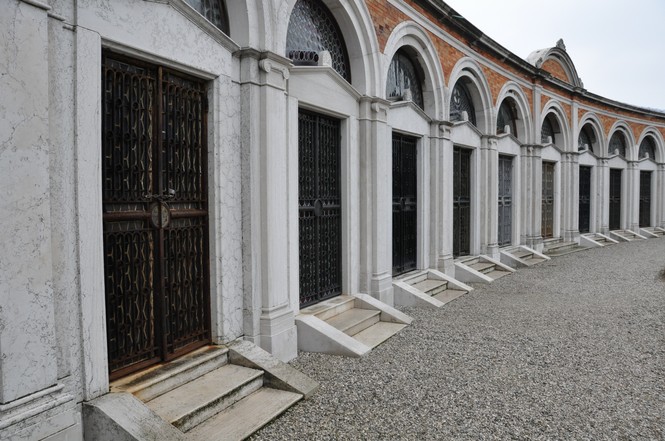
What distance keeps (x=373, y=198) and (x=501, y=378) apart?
3356 mm

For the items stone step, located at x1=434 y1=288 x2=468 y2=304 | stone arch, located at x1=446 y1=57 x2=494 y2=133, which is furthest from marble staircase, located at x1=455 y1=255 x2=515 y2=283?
stone arch, located at x1=446 y1=57 x2=494 y2=133

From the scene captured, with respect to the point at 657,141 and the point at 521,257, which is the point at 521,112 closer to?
the point at 521,257

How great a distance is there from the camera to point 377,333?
6.16 m

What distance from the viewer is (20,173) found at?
2.75 metres

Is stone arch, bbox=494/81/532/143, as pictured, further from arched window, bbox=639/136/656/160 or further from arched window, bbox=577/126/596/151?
arched window, bbox=639/136/656/160

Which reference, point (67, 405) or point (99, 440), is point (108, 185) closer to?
point (67, 405)

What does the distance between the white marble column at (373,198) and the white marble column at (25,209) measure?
4.73m

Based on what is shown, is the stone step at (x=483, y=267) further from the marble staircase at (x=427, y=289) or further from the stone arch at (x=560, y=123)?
the stone arch at (x=560, y=123)

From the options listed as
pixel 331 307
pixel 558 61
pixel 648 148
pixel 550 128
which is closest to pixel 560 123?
pixel 550 128

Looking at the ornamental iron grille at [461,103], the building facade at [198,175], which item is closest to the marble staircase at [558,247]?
the ornamental iron grille at [461,103]

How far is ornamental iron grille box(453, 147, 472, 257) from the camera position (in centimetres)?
1055

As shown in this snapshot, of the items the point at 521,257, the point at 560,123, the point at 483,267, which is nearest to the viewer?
the point at 483,267

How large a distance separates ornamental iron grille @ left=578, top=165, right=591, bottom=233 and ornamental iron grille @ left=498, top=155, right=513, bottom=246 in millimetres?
6085

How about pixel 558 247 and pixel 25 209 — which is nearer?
pixel 25 209
